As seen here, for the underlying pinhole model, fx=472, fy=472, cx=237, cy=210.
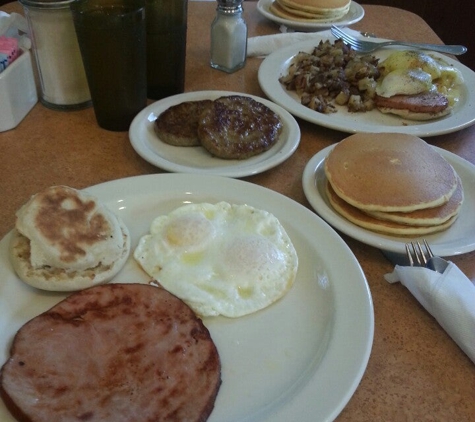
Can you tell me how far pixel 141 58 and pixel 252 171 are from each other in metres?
0.54

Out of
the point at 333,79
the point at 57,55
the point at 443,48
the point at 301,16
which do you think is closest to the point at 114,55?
the point at 57,55

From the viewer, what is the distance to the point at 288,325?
1.00m

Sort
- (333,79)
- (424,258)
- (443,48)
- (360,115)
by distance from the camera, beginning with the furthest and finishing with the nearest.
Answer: (443,48) < (333,79) < (360,115) < (424,258)

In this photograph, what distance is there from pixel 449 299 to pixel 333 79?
116 centimetres

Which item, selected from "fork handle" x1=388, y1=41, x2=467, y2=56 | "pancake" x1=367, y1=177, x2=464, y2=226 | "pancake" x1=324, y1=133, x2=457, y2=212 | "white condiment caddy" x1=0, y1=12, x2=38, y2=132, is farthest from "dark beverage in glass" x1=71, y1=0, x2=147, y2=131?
"fork handle" x1=388, y1=41, x2=467, y2=56

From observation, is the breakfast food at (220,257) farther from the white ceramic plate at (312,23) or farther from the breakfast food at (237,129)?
the white ceramic plate at (312,23)

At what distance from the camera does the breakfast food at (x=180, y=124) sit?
151 centimetres

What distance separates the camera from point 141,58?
1523 mm

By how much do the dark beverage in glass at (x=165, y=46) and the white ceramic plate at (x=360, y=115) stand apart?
1.12 feet

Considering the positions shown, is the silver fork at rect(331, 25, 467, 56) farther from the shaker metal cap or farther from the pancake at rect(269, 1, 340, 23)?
the shaker metal cap

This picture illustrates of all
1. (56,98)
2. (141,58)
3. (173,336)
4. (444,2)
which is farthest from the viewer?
(444,2)

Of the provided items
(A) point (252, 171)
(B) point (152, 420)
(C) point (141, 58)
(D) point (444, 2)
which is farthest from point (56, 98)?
(D) point (444, 2)

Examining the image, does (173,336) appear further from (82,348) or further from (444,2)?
(444,2)

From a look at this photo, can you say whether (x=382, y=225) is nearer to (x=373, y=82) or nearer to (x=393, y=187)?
(x=393, y=187)
